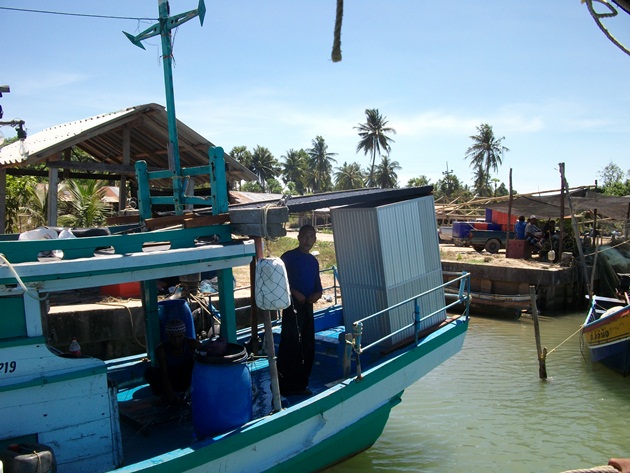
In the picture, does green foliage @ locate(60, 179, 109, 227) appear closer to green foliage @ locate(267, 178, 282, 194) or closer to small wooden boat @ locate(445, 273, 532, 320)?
small wooden boat @ locate(445, 273, 532, 320)

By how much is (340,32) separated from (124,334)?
24.2 ft

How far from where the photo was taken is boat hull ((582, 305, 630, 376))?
10.5 meters

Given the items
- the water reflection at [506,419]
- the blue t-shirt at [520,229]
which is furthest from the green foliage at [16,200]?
the blue t-shirt at [520,229]

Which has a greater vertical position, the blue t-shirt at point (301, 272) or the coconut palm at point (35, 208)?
the coconut palm at point (35, 208)

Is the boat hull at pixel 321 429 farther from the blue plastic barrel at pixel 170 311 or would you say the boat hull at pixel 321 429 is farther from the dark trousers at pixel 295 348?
the blue plastic barrel at pixel 170 311

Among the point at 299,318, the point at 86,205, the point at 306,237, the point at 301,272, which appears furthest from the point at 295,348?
the point at 86,205

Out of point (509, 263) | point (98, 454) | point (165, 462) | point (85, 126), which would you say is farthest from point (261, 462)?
point (509, 263)

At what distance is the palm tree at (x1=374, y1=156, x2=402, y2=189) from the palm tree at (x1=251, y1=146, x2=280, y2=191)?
13960mm

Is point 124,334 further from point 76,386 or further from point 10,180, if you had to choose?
point 10,180

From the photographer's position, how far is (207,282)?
363 inches

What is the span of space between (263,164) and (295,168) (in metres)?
6.29

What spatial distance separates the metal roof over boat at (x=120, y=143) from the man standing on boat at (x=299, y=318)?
5.35 m

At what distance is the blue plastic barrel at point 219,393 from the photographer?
415 centimetres

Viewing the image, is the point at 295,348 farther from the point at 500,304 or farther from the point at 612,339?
the point at 500,304
